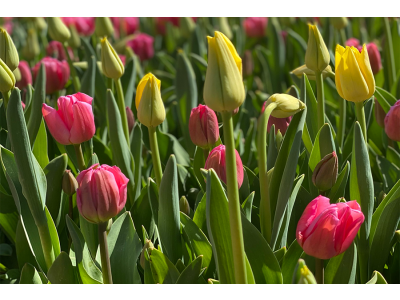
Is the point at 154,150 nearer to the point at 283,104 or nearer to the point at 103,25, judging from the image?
the point at 283,104

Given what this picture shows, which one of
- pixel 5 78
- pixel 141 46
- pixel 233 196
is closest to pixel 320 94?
pixel 233 196

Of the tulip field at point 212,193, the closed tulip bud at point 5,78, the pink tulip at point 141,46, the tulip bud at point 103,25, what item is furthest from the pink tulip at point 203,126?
the pink tulip at point 141,46

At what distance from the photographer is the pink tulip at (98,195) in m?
0.75

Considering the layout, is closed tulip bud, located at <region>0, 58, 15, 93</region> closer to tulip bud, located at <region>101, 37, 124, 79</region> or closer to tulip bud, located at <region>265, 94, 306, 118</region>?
tulip bud, located at <region>101, 37, 124, 79</region>

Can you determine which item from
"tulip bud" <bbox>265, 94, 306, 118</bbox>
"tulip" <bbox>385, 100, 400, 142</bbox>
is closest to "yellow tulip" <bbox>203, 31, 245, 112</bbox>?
"tulip bud" <bbox>265, 94, 306, 118</bbox>

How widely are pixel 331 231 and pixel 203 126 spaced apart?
415 mm

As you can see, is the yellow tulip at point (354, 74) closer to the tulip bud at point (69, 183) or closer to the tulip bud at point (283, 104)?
the tulip bud at point (283, 104)

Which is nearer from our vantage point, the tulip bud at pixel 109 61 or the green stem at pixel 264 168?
the green stem at pixel 264 168

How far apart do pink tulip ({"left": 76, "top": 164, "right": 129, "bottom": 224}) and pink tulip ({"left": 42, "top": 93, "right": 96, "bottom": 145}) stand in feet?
0.76

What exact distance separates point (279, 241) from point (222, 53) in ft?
1.37

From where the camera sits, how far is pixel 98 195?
0.75m

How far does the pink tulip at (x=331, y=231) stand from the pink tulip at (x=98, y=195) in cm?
28

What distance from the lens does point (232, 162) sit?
0.61m
